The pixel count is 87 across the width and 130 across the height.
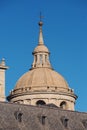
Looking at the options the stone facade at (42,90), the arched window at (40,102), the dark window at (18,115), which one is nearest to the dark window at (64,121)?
the dark window at (18,115)

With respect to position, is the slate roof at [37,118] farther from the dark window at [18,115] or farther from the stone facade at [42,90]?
the stone facade at [42,90]

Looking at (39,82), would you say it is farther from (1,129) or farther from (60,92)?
(1,129)

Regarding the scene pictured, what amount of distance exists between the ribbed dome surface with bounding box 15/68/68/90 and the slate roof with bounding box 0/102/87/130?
40.9 meters

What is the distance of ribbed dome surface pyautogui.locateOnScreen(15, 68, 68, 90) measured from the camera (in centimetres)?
19350

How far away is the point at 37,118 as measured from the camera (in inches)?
5605

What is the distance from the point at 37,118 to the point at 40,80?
5181 centimetres

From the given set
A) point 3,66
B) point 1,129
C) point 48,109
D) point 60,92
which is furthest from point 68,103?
point 1,129

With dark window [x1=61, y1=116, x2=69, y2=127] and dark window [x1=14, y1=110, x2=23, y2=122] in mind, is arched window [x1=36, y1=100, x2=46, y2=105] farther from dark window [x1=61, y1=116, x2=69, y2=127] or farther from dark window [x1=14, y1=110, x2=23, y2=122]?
dark window [x1=14, y1=110, x2=23, y2=122]

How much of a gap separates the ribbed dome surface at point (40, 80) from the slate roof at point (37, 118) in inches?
1611

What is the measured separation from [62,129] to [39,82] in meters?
50.9

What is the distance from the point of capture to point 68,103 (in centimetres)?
19500

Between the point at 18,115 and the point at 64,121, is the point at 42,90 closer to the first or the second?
the point at 64,121

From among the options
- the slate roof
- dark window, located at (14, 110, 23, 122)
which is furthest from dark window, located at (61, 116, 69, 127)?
dark window, located at (14, 110, 23, 122)

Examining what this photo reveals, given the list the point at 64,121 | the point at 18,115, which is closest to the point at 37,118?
the point at 18,115
